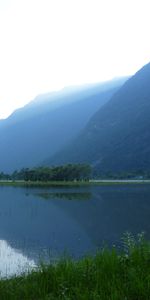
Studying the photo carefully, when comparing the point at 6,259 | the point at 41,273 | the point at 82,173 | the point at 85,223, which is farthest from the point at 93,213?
the point at 82,173

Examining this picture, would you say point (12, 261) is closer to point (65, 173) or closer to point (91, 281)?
point (91, 281)

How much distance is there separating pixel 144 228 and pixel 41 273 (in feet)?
66.4

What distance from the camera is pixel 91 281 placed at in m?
10.4

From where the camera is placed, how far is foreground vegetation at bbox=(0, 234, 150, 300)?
31.0 ft

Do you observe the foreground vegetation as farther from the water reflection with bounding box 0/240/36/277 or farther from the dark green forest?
the dark green forest

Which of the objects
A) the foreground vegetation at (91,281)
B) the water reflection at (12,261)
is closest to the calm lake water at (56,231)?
the water reflection at (12,261)

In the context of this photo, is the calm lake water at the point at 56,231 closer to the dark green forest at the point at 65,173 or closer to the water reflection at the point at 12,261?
the water reflection at the point at 12,261

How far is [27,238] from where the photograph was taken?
2852cm

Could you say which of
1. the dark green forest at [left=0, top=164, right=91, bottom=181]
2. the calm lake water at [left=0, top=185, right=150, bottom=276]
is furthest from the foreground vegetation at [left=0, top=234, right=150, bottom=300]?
the dark green forest at [left=0, top=164, right=91, bottom=181]

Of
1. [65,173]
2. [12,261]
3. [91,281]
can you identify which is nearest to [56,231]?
[12,261]

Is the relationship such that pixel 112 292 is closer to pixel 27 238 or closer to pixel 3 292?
pixel 3 292

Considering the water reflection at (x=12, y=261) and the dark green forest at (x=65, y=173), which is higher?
the dark green forest at (x=65, y=173)

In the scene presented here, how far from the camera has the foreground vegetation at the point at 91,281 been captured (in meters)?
9.45

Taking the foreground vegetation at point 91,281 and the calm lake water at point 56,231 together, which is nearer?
the foreground vegetation at point 91,281
